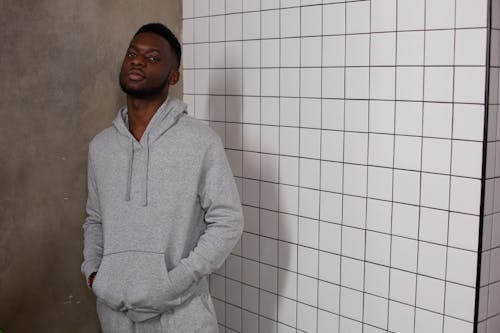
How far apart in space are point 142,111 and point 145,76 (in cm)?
13

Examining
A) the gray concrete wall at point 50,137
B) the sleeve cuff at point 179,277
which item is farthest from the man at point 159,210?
the gray concrete wall at point 50,137

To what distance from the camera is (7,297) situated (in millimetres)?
2344

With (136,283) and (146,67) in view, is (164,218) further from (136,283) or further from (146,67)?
(146,67)

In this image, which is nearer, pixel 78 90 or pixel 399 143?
pixel 399 143

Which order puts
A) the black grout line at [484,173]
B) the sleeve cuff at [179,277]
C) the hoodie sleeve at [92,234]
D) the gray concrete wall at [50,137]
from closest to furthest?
1. the black grout line at [484,173]
2. the sleeve cuff at [179,277]
3. the hoodie sleeve at [92,234]
4. the gray concrete wall at [50,137]

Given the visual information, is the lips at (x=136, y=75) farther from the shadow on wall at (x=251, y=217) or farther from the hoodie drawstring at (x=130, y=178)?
the shadow on wall at (x=251, y=217)

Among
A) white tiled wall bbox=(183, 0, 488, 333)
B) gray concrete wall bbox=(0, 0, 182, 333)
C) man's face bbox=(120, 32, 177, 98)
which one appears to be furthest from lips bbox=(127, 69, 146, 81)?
white tiled wall bbox=(183, 0, 488, 333)

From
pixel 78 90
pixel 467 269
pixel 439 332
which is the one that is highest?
pixel 78 90

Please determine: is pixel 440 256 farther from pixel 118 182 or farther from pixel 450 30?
pixel 118 182

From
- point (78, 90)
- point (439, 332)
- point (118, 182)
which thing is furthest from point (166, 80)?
point (439, 332)

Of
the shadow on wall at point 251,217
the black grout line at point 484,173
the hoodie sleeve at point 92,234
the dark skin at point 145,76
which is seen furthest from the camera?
the shadow on wall at point 251,217

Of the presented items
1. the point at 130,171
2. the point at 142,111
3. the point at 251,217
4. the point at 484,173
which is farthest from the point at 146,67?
the point at 484,173

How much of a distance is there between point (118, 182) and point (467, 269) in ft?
3.73

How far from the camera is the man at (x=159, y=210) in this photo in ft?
6.48
